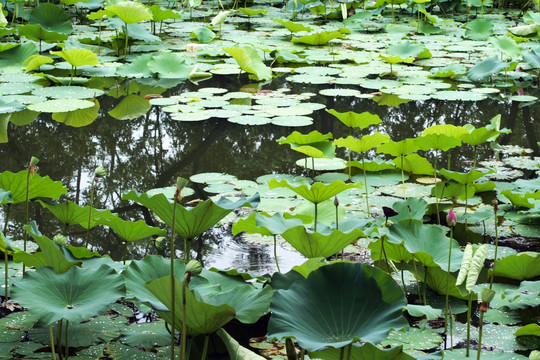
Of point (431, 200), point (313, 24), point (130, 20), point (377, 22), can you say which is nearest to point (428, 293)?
point (431, 200)

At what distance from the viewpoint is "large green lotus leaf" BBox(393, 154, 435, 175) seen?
119 inches

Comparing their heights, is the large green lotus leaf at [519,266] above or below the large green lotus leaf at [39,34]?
below

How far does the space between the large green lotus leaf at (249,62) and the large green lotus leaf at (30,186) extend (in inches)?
116

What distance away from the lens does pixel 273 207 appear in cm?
264

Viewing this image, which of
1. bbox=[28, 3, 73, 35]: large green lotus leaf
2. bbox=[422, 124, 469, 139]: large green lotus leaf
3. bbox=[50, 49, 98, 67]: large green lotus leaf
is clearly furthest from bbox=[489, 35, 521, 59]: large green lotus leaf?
bbox=[28, 3, 73, 35]: large green lotus leaf

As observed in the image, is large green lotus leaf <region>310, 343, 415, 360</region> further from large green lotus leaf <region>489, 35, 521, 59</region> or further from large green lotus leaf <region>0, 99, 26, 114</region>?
large green lotus leaf <region>489, 35, 521, 59</region>

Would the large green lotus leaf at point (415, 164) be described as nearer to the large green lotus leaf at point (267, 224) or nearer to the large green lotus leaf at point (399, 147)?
the large green lotus leaf at point (399, 147)

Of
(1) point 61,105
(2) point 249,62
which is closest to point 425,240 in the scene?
(1) point 61,105

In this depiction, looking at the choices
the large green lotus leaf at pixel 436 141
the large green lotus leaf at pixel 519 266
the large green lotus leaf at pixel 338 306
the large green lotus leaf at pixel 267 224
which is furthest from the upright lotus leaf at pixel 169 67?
the large green lotus leaf at pixel 338 306

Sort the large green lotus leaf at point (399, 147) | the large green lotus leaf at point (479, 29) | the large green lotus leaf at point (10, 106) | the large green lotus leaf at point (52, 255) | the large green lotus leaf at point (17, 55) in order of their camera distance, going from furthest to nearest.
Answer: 1. the large green lotus leaf at point (479, 29)
2. the large green lotus leaf at point (17, 55)
3. the large green lotus leaf at point (10, 106)
4. the large green lotus leaf at point (399, 147)
5. the large green lotus leaf at point (52, 255)

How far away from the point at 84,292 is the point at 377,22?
24.3 ft

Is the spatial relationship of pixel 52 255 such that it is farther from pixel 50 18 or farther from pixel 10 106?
pixel 50 18

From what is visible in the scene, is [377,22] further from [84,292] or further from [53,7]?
[84,292]

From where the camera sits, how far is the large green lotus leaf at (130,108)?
161 inches
